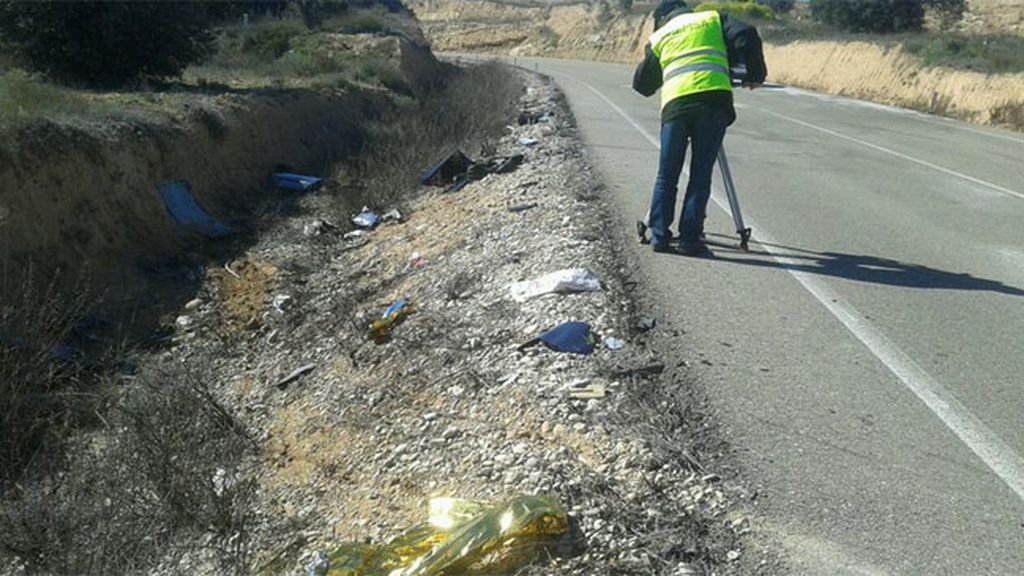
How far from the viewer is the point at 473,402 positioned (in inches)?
219

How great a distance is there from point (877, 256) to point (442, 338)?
3.87 metres

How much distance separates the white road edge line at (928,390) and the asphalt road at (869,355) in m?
0.01

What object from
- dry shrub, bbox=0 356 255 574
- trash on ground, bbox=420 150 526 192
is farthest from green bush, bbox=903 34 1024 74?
dry shrub, bbox=0 356 255 574

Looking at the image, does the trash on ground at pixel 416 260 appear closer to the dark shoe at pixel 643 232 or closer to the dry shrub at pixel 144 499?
the dark shoe at pixel 643 232

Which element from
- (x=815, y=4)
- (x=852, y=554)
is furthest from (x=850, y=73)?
(x=852, y=554)

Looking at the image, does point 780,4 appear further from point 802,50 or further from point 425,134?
point 425,134

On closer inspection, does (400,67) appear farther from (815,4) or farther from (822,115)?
(815,4)

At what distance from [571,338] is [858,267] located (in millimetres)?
3106

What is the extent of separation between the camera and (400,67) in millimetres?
27891

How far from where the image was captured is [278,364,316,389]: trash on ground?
7.61m

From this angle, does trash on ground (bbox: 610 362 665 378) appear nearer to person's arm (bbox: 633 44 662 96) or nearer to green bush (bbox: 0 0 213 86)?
person's arm (bbox: 633 44 662 96)

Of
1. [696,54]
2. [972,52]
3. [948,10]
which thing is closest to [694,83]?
[696,54]

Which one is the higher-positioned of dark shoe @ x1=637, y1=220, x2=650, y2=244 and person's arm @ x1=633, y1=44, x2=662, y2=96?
person's arm @ x1=633, y1=44, x2=662, y2=96

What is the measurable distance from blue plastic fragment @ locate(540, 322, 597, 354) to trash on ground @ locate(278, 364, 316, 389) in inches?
94.5
